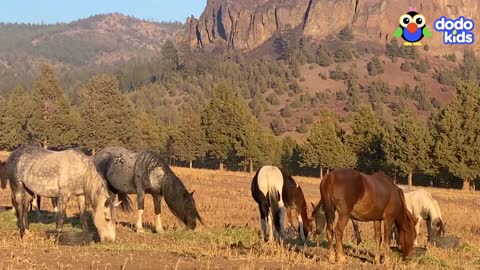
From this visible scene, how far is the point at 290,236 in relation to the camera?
1634 centimetres

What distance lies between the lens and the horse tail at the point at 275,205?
48.2 ft

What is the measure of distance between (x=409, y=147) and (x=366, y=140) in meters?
7.36

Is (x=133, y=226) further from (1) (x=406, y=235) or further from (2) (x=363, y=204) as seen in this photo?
(1) (x=406, y=235)

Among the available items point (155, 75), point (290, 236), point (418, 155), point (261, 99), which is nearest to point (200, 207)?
point (290, 236)

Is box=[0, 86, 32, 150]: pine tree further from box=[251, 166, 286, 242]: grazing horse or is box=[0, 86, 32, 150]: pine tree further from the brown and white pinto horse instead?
box=[251, 166, 286, 242]: grazing horse

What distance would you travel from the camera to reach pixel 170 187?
51.3ft

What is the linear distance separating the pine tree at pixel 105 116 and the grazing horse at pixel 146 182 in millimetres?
58130

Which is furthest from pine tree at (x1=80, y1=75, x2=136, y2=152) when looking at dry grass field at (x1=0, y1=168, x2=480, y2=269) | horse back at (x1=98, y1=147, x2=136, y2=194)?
horse back at (x1=98, y1=147, x2=136, y2=194)

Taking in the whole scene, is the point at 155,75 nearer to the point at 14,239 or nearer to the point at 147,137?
the point at 147,137

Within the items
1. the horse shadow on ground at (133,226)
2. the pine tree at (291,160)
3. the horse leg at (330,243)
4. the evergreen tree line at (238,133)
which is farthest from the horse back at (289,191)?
the pine tree at (291,160)

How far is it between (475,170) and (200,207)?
33.4 m

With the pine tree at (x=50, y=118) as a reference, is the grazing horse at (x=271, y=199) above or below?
below

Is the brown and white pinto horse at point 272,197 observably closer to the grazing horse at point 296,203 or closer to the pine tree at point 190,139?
the grazing horse at point 296,203

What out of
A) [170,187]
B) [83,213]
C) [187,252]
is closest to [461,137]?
[170,187]
